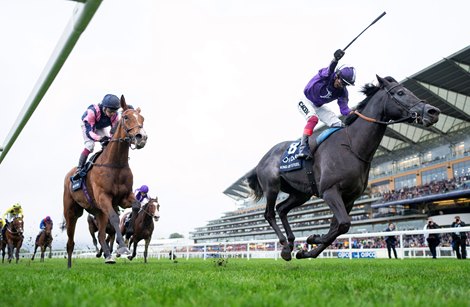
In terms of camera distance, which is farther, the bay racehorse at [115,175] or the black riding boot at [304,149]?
the bay racehorse at [115,175]

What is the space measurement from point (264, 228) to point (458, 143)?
37.9m

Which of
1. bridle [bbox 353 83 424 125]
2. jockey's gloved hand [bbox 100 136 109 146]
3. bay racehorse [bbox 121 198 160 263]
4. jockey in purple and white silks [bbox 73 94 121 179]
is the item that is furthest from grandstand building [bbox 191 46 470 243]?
bridle [bbox 353 83 424 125]

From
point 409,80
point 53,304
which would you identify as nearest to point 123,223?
point 53,304

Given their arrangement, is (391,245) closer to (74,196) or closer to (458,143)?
(74,196)

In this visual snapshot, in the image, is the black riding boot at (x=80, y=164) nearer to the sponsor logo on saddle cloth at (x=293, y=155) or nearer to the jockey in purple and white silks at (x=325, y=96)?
the sponsor logo on saddle cloth at (x=293, y=155)

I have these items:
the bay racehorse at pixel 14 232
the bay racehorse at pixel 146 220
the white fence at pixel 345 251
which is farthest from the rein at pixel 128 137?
the bay racehorse at pixel 14 232

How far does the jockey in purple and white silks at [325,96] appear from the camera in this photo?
6.44 meters

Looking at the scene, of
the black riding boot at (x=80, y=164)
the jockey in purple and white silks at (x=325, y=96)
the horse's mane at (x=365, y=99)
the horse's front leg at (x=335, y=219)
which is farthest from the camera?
the black riding boot at (x=80, y=164)

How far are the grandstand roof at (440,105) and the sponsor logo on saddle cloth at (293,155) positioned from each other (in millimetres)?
29217

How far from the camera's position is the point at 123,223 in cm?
1476

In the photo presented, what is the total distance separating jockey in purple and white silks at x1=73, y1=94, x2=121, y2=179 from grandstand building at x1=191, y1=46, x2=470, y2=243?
28.7 m

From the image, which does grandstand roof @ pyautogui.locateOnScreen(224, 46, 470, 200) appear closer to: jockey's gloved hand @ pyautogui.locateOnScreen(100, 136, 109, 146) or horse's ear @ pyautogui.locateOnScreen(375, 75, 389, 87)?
jockey's gloved hand @ pyautogui.locateOnScreen(100, 136, 109, 146)

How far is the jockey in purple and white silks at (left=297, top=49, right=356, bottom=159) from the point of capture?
6441 millimetres

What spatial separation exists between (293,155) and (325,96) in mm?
1115
